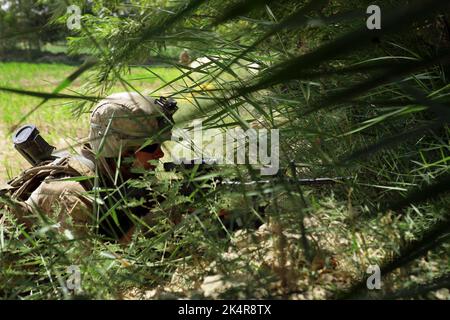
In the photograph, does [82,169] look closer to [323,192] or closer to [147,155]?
[147,155]

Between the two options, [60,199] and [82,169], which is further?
[82,169]

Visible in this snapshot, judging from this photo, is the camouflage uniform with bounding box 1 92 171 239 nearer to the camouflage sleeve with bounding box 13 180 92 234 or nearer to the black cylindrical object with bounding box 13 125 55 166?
the camouflage sleeve with bounding box 13 180 92 234

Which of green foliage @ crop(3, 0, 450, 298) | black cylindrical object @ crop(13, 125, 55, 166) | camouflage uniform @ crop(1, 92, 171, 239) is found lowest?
green foliage @ crop(3, 0, 450, 298)

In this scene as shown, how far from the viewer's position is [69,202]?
199 cm

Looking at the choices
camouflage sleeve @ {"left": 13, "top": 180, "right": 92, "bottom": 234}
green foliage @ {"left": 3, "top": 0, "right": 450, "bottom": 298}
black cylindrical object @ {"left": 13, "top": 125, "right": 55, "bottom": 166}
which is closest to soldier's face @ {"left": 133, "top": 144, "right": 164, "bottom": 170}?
camouflage sleeve @ {"left": 13, "top": 180, "right": 92, "bottom": 234}

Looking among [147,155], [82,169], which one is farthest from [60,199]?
[147,155]

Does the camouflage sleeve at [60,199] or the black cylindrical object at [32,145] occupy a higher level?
the black cylindrical object at [32,145]

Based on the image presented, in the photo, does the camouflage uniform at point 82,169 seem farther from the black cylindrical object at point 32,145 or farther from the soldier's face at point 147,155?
the black cylindrical object at point 32,145

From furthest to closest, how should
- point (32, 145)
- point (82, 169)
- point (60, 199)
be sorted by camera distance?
point (32, 145)
point (82, 169)
point (60, 199)

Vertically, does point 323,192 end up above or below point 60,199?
below

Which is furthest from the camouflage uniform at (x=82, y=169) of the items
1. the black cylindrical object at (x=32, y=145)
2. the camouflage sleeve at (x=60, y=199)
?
the black cylindrical object at (x=32, y=145)
